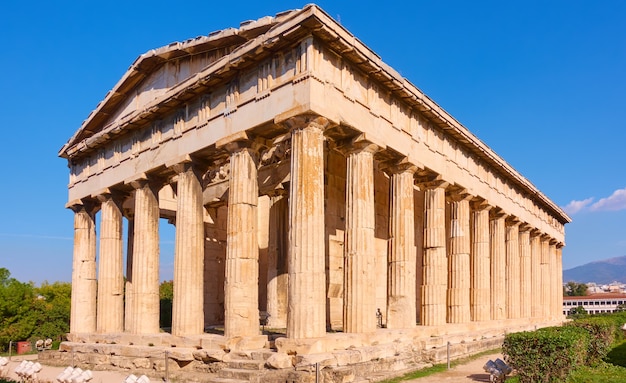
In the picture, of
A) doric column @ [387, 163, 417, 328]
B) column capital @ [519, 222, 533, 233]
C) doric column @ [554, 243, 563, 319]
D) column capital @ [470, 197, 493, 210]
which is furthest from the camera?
doric column @ [554, 243, 563, 319]

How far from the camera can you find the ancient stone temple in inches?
623

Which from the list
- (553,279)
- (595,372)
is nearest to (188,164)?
(595,372)

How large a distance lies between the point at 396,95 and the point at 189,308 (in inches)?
391

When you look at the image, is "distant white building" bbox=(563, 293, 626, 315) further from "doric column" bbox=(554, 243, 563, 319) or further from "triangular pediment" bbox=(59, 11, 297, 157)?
"triangular pediment" bbox=(59, 11, 297, 157)

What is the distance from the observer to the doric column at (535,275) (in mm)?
36219

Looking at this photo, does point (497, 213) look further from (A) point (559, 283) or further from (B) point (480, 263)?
(A) point (559, 283)

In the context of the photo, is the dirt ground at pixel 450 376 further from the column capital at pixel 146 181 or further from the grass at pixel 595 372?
the column capital at pixel 146 181

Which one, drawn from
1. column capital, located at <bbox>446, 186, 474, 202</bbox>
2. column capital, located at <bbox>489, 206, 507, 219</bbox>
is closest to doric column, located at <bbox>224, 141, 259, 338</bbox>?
column capital, located at <bbox>446, 186, 474, 202</bbox>

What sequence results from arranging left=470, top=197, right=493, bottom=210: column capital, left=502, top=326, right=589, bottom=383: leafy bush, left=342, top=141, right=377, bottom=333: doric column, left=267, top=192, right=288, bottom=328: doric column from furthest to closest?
left=470, top=197, right=493, bottom=210: column capital < left=267, top=192, right=288, bottom=328: doric column < left=342, top=141, right=377, bottom=333: doric column < left=502, top=326, right=589, bottom=383: leafy bush

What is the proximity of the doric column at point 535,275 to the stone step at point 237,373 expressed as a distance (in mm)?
26303

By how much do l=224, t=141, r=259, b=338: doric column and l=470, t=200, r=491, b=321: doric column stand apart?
534 inches

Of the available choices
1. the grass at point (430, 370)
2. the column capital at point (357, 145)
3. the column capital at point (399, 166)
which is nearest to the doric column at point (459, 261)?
the grass at point (430, 370)

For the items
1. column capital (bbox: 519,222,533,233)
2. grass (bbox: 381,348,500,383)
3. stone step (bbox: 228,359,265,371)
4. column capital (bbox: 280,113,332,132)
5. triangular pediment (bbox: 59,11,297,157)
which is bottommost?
grass (bbox: 381,348,500,383)

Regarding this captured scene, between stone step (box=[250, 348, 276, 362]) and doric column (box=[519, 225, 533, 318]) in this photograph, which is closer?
stone step (box=[250, 348, 276, 362])
